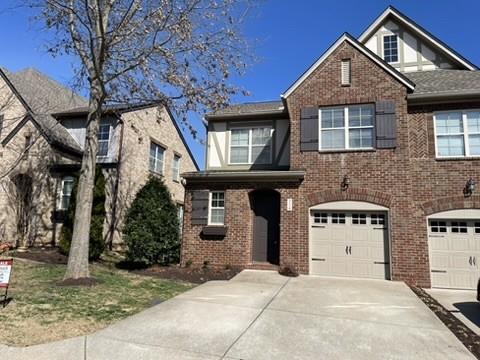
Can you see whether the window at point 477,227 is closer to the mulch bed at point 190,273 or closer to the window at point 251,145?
the window at point 251,145

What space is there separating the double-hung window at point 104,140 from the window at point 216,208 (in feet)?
23.3

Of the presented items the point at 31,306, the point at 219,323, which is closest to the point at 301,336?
the point at 219,323

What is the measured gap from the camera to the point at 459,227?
10477 mm

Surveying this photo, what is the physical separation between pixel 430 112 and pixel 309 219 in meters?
5.46

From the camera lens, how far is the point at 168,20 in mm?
9484

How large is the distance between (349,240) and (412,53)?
8.84 meters

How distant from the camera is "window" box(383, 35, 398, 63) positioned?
47.5 ft

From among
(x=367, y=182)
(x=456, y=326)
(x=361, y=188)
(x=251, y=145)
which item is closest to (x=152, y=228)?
(x=251, y=145)

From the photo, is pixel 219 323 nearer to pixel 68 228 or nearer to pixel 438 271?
pixel 438 271

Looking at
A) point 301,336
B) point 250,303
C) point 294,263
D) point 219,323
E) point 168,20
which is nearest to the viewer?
point 301,336

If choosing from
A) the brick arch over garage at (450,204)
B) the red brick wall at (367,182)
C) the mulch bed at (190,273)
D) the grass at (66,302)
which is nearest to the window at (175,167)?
the red brick wall at (367,182)

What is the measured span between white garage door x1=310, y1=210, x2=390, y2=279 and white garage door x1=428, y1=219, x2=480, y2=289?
57.3 inches

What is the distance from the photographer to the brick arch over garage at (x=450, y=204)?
1030 centimetres

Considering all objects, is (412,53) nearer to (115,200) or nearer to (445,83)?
(445,83)
